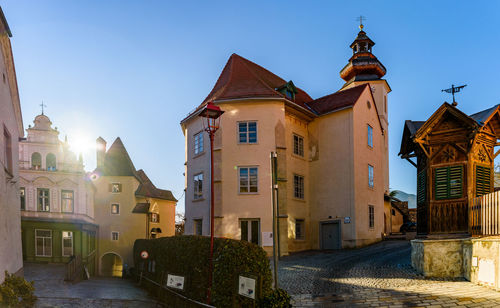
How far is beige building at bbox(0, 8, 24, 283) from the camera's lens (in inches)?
431

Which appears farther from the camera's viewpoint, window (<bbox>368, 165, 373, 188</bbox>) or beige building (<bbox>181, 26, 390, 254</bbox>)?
window (<bbox>368, 165, 373, 188</bbox>)

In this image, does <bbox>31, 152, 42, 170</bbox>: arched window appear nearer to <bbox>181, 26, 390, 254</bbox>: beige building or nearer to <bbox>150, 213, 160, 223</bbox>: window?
<bbox>181, 26, 390, 254</bbox>: beige building

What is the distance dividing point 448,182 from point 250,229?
1287 centimetres

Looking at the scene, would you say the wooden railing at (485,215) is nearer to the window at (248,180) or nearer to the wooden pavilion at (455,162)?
the wooden pavilion at (455,162)

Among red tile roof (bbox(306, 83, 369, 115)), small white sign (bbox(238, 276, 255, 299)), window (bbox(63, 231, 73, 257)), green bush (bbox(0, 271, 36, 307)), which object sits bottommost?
window (bbox(63, 231, 73, 257))

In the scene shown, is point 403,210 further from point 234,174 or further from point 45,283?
point 45,283

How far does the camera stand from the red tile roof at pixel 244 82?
26.5m

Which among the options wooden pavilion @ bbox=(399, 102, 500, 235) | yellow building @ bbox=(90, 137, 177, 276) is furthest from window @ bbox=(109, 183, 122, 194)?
wooden pavilion @ bbox=(399, 102, 500, 235)

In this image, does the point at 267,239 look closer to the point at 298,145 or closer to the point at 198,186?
the point at 198,186

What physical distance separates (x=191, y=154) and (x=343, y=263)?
575 inches

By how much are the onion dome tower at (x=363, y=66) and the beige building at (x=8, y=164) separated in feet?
113

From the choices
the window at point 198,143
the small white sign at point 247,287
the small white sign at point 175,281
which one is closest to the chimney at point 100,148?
the window at point 198,143

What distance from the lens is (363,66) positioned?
41562 mm

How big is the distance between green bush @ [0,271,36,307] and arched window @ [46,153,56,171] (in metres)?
20.6
